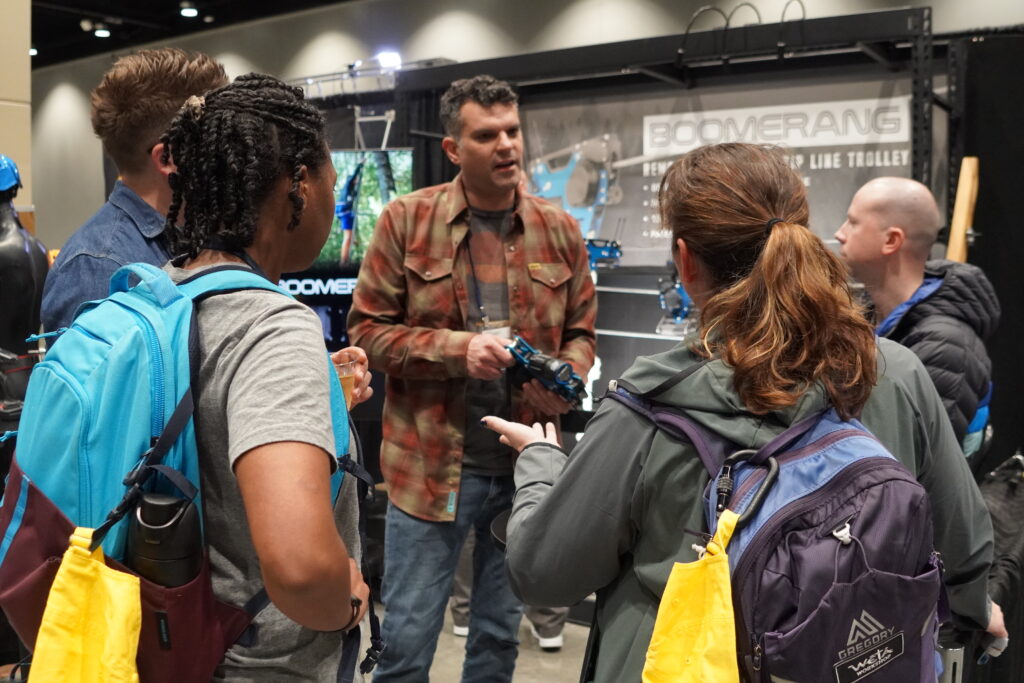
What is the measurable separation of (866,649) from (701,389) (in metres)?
0.37

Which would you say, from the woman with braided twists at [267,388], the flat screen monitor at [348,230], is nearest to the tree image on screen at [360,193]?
the flat screen monitor at [348,230]

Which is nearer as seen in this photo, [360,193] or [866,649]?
[866,649]

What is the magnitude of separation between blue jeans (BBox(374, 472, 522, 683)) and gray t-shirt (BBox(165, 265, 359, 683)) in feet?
4.32

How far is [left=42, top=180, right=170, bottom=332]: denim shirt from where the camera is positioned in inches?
67.7

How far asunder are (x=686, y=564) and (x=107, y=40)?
12.9 metres

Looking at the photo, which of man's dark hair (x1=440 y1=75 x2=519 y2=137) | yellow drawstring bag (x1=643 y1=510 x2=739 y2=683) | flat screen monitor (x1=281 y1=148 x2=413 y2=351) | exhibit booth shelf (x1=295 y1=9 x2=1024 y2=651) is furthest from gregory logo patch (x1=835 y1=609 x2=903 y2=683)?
flat screen monitor (x1=281 y1=148 x2=413 y2=351)

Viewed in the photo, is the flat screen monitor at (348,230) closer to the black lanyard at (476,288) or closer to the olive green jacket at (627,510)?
the black lanyard at (476,288)

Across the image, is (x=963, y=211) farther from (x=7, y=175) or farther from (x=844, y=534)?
(x=7, y=175)

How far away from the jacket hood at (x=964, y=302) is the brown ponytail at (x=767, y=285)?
59.1 inches

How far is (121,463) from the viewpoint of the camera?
1.08 metres

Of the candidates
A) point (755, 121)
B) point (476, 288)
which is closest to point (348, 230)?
point (755, 121)

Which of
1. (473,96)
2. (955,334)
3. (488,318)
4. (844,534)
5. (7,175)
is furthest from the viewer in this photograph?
(7,175)

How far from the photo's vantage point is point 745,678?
1187 millimetres

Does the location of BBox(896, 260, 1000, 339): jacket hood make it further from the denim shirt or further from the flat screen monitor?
the flat screen monitor
